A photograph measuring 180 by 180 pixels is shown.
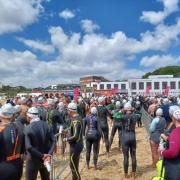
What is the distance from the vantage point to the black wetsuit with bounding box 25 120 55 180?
541cm

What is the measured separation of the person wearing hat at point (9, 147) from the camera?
440 centimetres

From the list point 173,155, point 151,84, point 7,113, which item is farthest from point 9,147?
point 151,84

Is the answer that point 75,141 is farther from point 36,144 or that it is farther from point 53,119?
point 53,119

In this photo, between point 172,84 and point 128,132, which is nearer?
point 128,132

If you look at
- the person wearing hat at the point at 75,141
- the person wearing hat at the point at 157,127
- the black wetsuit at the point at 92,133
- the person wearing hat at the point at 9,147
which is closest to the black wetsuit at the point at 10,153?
the person wearing hat at the point at 9,147

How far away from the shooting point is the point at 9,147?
4.46m

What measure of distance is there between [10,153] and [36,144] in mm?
1083

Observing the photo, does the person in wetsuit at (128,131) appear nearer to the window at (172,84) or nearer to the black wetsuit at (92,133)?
the black wetsuit at (92,133)

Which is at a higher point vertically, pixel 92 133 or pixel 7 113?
pixel 7 113

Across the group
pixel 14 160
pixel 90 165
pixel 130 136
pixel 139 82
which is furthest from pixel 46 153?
pixel 139 82

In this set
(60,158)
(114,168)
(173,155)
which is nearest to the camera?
(173,155)

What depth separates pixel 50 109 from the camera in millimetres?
11047

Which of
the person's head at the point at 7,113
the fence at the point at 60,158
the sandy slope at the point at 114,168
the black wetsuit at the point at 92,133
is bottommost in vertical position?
the sandy slope at the point at 114,168

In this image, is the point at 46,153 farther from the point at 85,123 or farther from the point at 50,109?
the point at 50,109
